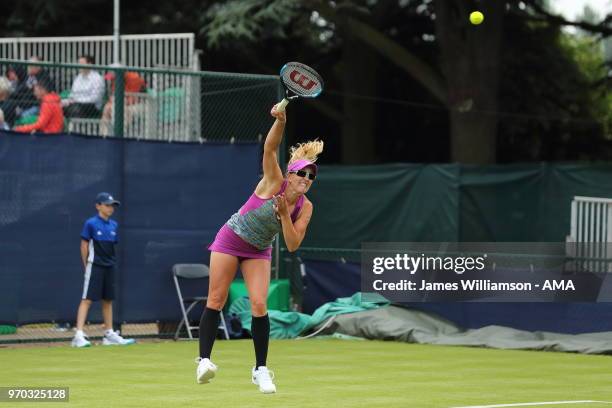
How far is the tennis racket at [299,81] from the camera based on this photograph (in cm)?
988

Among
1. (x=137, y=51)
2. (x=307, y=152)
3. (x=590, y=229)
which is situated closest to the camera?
(x=307, y=152)

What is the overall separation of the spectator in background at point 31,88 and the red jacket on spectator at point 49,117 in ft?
0.39

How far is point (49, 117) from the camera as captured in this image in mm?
16062

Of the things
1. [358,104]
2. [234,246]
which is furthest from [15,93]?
[358,104]

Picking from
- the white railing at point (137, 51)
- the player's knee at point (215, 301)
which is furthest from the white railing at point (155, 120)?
the player's knee at point (215, 301)

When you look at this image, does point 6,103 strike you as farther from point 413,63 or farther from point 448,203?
point 413,63

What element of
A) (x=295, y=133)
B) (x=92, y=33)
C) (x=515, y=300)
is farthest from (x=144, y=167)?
(x=295, y=133)

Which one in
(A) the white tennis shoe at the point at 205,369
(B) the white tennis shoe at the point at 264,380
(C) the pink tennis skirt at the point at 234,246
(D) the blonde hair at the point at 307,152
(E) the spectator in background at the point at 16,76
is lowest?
(B) the white tennis shoe at the point at 264,380

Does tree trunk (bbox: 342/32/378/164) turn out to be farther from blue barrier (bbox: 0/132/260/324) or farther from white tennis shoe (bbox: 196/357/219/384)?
white tennis shoe (bbox: 196/357/219/384)

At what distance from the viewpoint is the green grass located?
10102 millimetres

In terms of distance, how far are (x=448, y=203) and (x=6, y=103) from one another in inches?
282

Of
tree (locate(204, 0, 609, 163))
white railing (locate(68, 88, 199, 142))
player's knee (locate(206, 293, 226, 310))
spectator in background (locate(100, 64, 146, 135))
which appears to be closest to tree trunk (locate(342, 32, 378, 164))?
tree (locate(204, 0, 609, 163))

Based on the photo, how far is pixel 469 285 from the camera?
1619 cm

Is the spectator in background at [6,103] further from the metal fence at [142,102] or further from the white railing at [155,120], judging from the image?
the white railing at [155,120]
